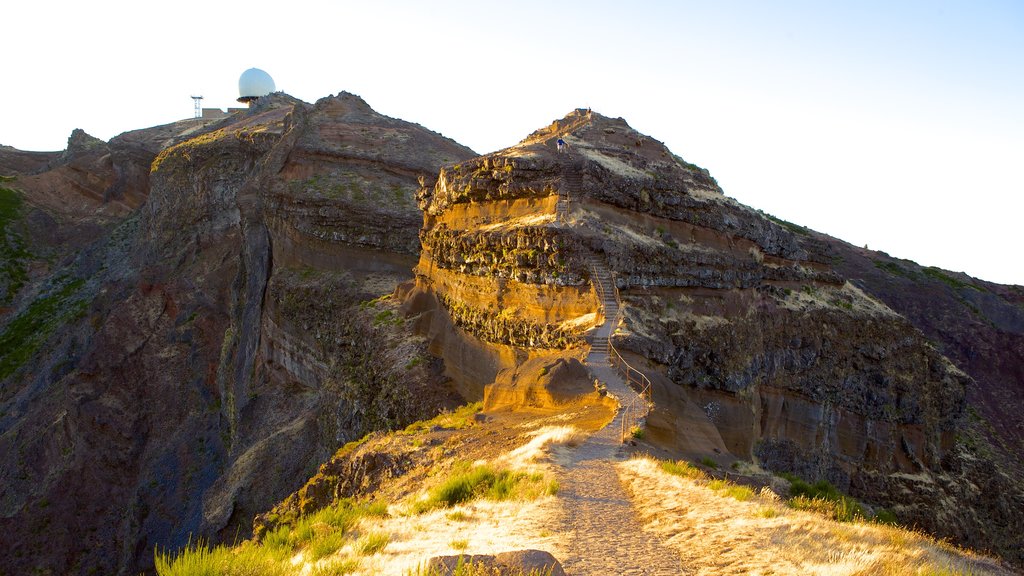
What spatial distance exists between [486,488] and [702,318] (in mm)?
12464

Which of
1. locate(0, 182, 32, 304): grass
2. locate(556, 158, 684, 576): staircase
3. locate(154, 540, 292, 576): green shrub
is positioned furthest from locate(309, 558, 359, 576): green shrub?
locate(0, 182, 32, 304): grass

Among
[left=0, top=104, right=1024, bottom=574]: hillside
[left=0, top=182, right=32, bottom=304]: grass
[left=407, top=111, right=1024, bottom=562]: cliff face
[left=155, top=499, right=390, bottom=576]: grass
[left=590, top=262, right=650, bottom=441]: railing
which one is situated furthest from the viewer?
[left=0, top=182, right=32, bottom=304]: grass

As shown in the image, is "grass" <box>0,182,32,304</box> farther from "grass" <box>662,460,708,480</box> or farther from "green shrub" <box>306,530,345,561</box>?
"grass" <box>662,460,708,480</box>

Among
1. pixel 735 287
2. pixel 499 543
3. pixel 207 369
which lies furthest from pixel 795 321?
pixel 207 369

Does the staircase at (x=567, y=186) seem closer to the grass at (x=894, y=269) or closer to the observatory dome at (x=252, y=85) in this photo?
the grass at (x=894, y=269)

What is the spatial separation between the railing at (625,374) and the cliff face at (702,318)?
0.83ft

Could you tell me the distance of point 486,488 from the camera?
29.6 feet

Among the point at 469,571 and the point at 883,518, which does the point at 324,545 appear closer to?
the point at 469,571

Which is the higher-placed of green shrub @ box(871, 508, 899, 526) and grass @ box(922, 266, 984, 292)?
grass @ box(922, 266, 984, 292)

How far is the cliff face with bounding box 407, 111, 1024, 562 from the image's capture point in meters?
17.8

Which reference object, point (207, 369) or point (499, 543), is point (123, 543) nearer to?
point (207, 369)

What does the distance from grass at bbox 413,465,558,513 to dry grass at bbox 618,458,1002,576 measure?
4.24ft

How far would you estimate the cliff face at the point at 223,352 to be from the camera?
28953 mm

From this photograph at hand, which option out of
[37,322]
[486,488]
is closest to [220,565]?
[486,488]
